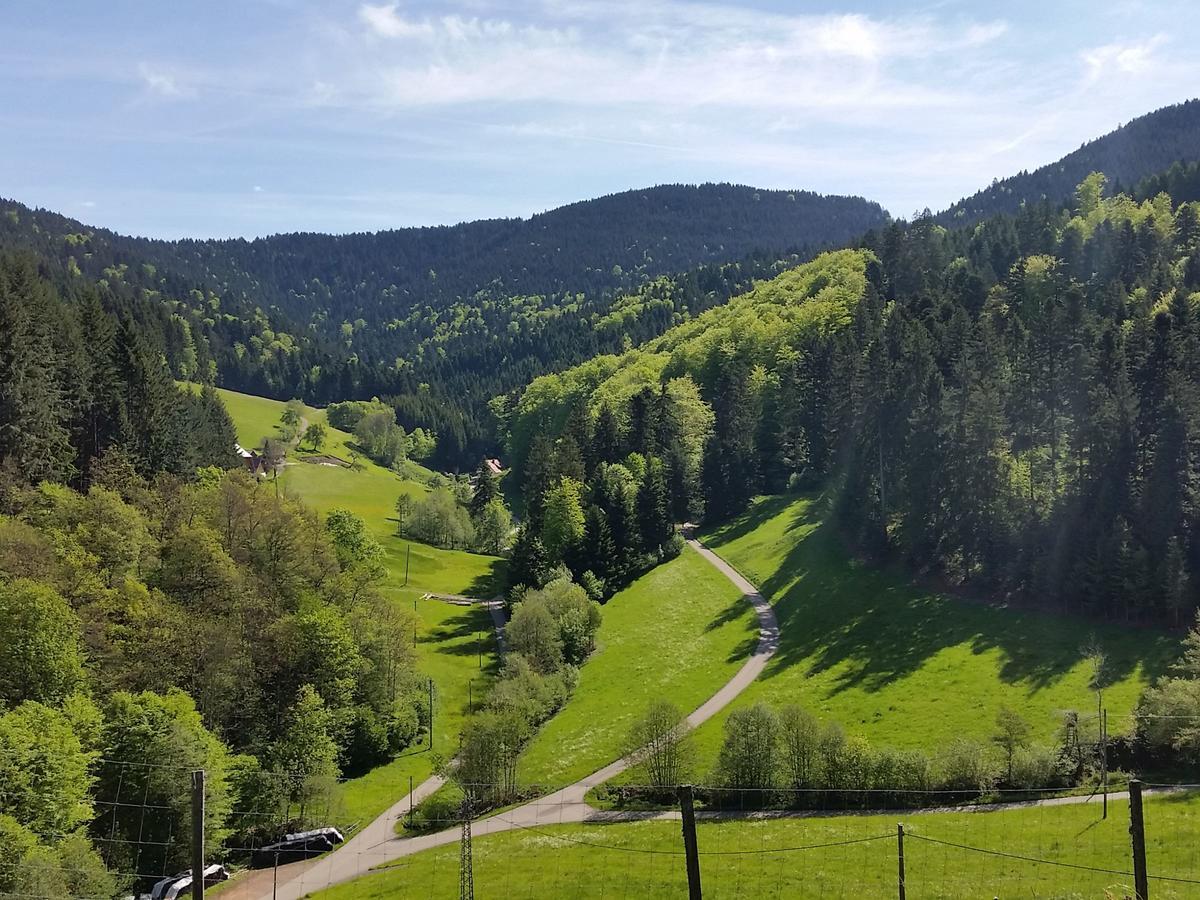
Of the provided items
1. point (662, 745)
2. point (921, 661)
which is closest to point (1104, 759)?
point (921, 661)

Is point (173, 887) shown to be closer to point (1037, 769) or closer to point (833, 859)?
point (833, 859)

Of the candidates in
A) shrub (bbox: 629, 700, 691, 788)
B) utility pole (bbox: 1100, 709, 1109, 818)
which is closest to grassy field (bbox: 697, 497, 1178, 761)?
utility pole (bbox: 1100, 709, 1109, 818)

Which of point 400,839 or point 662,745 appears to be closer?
point 400,839

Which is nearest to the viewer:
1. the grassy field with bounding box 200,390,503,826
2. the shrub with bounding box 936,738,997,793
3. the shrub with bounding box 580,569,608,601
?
the shrub with bounding box 936,738,997,793

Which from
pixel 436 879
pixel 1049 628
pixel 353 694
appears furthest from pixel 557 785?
pixel 1049 628

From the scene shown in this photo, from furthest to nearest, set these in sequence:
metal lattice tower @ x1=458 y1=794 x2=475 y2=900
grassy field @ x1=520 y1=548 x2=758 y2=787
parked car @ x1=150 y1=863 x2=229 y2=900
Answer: grassy field @ x1=520 y1=548 x2=758 y2=787 < parked car @ x1=150 y1=863 x2=229 y2=900 < metal lattice tower @ x1=458 y1=794 x2=475 y2=900

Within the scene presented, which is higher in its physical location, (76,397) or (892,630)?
(76,397)

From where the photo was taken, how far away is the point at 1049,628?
65.6 meters

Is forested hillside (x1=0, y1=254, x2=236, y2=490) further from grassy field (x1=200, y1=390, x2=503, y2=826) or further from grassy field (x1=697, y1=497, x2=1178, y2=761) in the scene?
grassy field (x1=697, y1=497, x2=1178, y2=761)

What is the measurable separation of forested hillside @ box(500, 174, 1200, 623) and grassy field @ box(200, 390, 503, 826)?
11770mm

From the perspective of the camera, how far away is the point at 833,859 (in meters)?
39.7

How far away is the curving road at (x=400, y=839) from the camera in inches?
1828

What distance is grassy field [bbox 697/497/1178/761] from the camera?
56.0 meters

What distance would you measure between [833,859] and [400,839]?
26244 millimetres
